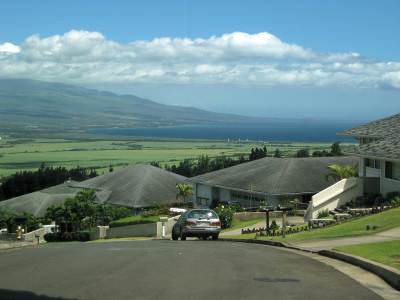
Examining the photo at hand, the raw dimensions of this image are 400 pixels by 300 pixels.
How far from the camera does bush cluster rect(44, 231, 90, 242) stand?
45.9 m

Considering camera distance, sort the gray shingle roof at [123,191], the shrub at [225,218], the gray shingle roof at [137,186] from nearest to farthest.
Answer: the shrub at [225,218]
the gray shingle roof at [137,186]
the gray shingle roof at [123,191]

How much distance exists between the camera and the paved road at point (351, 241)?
16641mm

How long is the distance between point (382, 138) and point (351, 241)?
22140mm

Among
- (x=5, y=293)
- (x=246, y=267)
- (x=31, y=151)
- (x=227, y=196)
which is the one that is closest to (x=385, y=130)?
(x=227, y=196)

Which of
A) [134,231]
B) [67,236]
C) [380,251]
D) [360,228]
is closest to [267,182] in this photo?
[134,231]

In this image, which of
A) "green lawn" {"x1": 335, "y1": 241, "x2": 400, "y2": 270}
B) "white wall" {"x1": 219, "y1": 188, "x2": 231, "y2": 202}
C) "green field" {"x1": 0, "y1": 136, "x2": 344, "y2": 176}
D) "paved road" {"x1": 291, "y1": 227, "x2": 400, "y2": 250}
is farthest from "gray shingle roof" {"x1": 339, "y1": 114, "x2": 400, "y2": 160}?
"green field" {"x1": 0, "y1": 136, "x2": 344, "y2": 176}

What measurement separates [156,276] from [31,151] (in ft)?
510

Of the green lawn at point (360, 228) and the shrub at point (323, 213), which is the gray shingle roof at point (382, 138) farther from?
the green lawn at point (360, 228)

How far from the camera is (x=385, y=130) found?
130 feet

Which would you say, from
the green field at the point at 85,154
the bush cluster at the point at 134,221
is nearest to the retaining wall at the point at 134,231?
the bush cluster at the point at 134,221

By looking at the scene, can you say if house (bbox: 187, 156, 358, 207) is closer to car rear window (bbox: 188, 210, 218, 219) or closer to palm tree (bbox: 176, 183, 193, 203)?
palm tree (bbox: 176, 183, 193, 203)

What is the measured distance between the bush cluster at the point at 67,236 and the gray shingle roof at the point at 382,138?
1880cm

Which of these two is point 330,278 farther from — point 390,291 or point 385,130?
point 385,130

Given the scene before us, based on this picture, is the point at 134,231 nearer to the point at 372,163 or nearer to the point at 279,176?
the point at 279,176
